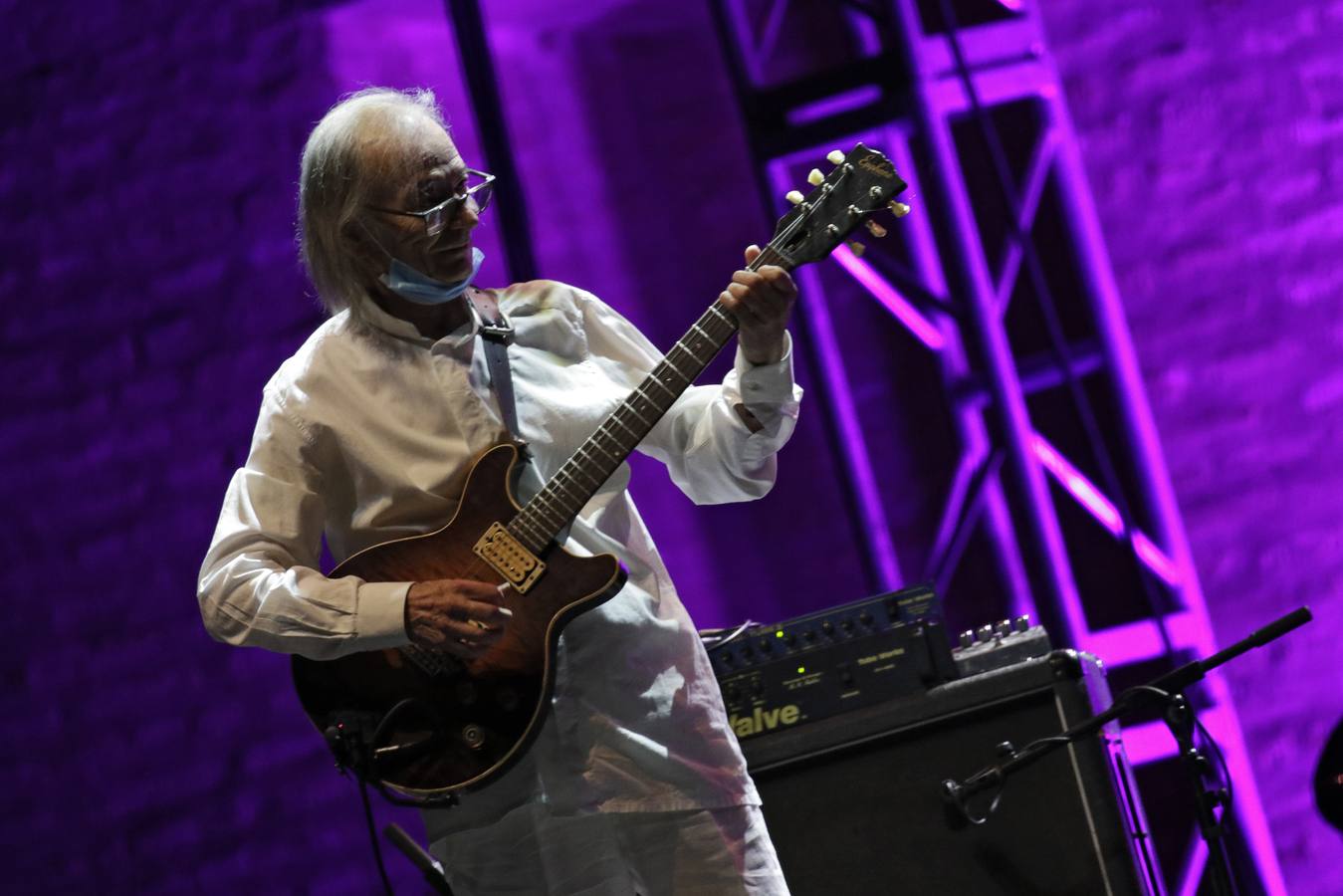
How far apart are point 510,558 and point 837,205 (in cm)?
69

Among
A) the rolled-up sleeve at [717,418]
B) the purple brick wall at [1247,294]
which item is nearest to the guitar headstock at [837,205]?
the rolled-up sleeve at [717,418]

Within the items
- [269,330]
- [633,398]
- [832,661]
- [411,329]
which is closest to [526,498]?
[633,398]

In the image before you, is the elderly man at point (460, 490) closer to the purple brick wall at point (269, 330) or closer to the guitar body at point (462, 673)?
the guitar body at point (462, 673)

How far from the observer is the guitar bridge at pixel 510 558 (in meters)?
2.09

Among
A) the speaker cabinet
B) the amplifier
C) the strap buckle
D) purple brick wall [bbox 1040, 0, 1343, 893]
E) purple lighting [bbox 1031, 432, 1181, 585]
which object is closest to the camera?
the strap buckle

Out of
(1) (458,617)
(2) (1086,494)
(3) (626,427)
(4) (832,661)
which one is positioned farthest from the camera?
(2) (1086,494)

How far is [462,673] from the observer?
2.12 metres

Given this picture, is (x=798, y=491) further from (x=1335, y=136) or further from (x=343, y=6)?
(x=343, y=6)

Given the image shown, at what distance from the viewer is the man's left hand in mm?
2074

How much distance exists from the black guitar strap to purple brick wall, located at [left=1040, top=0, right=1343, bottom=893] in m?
1.88

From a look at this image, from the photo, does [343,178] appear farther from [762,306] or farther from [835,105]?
[835,105]

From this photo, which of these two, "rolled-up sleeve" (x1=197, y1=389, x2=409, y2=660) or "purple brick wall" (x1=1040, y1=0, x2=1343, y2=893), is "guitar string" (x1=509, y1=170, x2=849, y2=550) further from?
"purple brick wall" (x1=1040, y1=0, x2=1343, y2=893)

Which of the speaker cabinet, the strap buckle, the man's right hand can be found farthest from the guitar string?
the speaker cabinet

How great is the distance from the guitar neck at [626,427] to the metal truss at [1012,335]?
1457 millimetres
